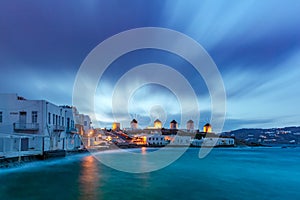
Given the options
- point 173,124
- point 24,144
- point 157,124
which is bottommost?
point 24,144

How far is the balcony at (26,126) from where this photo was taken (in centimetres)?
2875

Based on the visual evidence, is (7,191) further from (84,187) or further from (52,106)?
(52,106)

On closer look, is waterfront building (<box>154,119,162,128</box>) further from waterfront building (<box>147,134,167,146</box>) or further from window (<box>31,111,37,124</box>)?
window (<box>31,111,37,124</box>)

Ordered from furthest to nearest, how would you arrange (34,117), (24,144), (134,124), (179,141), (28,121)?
(134,124) → (179,141) → (34,117) → (28,121) → (24,144)

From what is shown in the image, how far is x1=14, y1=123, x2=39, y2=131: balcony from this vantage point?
28.8 metres

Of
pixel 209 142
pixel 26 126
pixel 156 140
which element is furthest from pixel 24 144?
pixel 209 142

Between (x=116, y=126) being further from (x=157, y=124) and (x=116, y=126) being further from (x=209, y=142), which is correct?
(x=209, y=142)

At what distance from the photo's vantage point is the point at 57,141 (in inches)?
1344

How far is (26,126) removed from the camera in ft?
95.0

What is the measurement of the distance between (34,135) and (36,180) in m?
12.8

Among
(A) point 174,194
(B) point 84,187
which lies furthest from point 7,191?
(A) point 174,194

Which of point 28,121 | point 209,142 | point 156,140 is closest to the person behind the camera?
point 28,121

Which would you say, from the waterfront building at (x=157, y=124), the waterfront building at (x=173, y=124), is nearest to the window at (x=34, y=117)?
the waterfront building at (x=157, y=124)

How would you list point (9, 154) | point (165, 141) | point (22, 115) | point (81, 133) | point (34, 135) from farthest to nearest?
point (165, 141), point (81, 133), point (22, 115), point (34, 135), point (9, 154)
